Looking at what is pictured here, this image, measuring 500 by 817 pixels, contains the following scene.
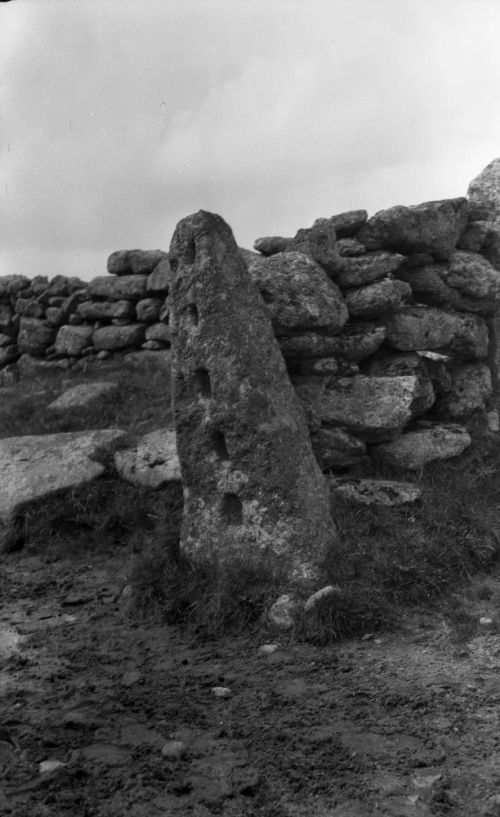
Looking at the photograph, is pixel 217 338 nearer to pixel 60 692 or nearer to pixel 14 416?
pixel 60 692

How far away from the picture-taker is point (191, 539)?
810cm

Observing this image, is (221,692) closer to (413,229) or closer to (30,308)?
(413,229)

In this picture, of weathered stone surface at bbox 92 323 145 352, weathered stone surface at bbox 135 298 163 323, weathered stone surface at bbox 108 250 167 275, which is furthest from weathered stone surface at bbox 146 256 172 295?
weathered stone surface at bbox 92 323 145 352

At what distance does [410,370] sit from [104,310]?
23.4 ft

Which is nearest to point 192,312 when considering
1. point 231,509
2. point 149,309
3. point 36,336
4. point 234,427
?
point 234,427

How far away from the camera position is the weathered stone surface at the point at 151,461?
389 inches

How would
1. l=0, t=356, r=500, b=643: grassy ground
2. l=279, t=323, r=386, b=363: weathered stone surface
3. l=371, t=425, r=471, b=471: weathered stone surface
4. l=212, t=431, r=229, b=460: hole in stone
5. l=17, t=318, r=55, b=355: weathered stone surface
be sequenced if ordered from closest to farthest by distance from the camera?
l=0, t=356, r=500, b=643: grassy ground
l=212, t=431, r=229, b=460: hole in stone
l=279, t=323, r=386, b=363: weathered stone surface
l=371, t=425, r=471, b=471: weathered stone surface
l=17, t=318, r=55, b=355: weathered stone surface

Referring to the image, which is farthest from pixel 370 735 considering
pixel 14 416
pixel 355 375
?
pixel 14 416

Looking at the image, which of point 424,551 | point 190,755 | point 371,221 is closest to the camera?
point 190,755

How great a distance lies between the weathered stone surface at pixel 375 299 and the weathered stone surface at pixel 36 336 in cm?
808

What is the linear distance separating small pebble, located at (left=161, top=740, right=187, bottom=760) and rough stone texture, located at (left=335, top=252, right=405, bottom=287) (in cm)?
653

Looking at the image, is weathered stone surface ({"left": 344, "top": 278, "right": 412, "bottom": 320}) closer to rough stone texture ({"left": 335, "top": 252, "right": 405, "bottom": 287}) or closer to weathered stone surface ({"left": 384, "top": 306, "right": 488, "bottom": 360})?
rough stone texture ({"left": 335, "top": 252, "right": 405, "bottom": 287})

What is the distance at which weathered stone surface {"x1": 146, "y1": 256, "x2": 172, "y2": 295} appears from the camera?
46.9 feet

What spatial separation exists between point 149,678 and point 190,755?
1.31 m
